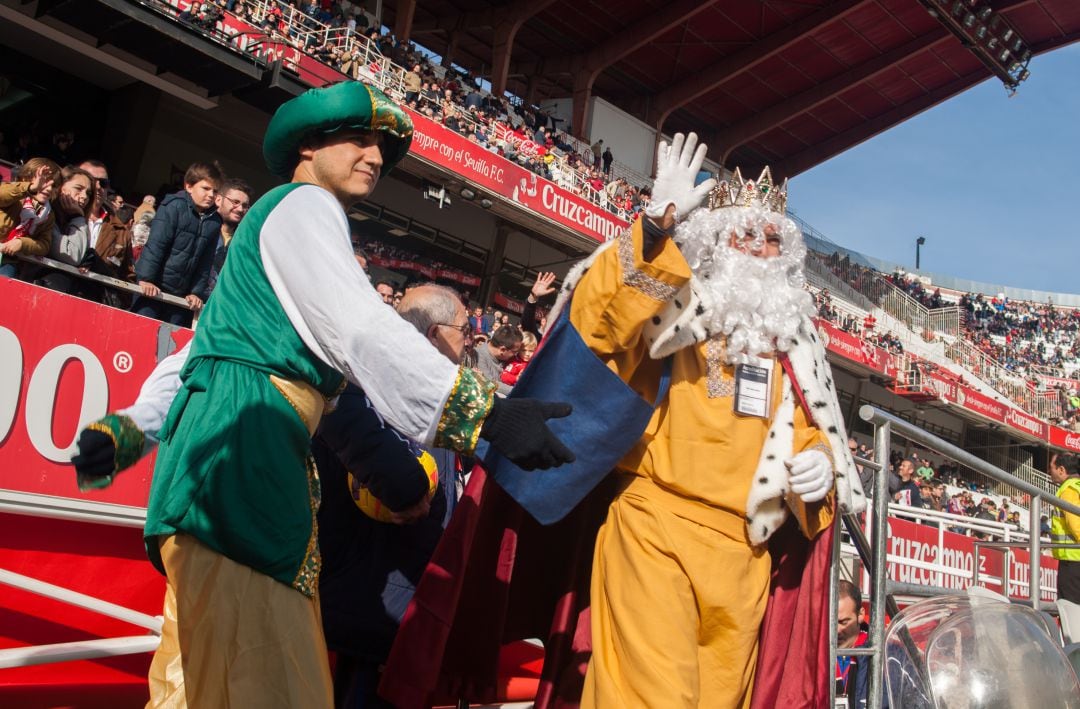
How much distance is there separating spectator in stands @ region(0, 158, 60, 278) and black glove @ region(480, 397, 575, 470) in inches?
157

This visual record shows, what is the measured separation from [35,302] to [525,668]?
2.63 meters

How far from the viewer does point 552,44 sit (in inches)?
877

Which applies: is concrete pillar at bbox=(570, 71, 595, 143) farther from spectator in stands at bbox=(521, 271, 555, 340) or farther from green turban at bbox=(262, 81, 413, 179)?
green turban at bbox=(262, 81, 413, 179)

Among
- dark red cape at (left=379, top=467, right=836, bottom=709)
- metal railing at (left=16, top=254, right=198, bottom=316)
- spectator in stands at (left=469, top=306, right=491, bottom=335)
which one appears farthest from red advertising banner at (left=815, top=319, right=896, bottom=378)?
dark red cape at (left=379, top=467, right=836, bottom=709)

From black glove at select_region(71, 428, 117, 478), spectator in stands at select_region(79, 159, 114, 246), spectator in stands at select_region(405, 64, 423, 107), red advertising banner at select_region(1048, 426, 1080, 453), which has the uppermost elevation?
spectator in stands at select_region(405, 64, 423, 107)

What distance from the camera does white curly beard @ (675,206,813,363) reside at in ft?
9.39

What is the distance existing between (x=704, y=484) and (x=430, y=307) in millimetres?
1029

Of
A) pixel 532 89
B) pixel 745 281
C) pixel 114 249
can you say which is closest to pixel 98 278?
pixel 114 249

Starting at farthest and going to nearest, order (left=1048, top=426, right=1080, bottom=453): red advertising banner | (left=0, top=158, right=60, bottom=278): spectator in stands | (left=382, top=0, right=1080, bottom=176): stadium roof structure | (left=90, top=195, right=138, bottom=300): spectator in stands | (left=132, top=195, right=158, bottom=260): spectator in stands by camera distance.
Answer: (left=1048, top=426, right=1080, bottom=453): red advertising banner → (left=382, top=0, right=1080, bottom=176): stadium roof structure → (left=132, top=195, right=158, bottom=260): spectator in stands → (left=90, top=195, right=138, bottom=300): spectator in stands → (left=0, top=158, right=60, bottom=278): spectator in stands

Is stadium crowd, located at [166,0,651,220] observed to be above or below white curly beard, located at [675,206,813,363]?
above

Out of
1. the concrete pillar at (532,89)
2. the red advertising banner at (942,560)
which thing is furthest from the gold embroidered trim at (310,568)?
the concrete pillar at (532,89)

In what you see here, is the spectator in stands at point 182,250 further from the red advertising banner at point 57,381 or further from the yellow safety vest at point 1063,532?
the yellow safety vest at point 1063,532

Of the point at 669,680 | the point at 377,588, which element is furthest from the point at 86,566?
the point at 669,680

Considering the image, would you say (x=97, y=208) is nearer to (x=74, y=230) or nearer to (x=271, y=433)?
(x=74, y=230)
